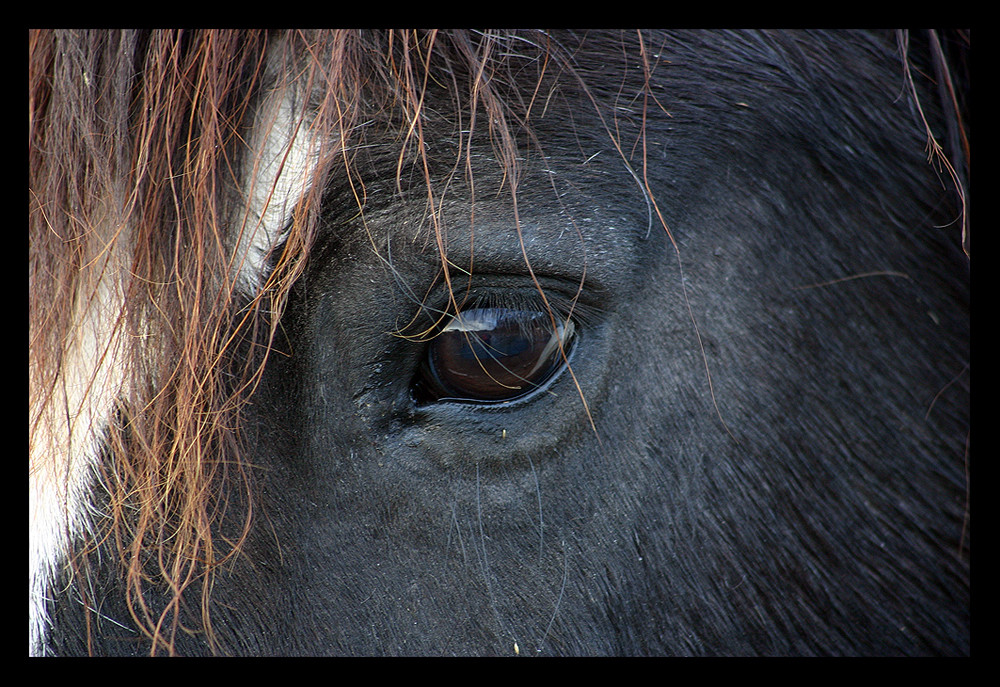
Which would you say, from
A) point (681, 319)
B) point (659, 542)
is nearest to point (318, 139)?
point (681, 319)

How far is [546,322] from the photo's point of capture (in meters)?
0.57

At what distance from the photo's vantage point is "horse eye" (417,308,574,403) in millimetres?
566

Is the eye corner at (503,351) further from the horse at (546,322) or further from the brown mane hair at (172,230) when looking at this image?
the brown mane hair at (172,230)

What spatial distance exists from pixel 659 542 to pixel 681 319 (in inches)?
9.1

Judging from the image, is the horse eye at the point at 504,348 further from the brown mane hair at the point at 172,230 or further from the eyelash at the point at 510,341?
the brown mane hair at the point at 172,230

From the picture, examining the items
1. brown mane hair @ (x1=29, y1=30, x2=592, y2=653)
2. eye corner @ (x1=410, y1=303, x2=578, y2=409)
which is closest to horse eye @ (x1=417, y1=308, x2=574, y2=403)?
eye corner @ (x1=410, y1=303, x2=578, y2=409)

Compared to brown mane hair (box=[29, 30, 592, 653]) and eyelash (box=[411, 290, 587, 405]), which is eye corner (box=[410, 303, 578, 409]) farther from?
brown mane hair (box=[29, 30, 592, 653])

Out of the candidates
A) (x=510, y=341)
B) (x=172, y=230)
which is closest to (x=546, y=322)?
(x=510, y=341)

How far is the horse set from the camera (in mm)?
545

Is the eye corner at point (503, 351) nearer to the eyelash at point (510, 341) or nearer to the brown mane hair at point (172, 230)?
the eyelash at point (510, 341)

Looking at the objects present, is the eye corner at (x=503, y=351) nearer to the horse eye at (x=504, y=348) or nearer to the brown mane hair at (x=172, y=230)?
the horse eye at (x=504, y=348)

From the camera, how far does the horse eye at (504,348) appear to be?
0.57m

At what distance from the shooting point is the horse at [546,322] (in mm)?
545

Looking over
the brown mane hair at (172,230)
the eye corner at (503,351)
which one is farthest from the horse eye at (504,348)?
the brown mane hair at (172,230)
